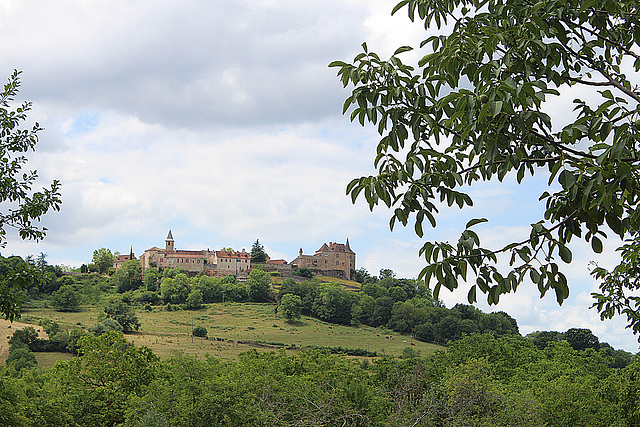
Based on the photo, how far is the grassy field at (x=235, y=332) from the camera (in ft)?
237

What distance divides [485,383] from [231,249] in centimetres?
11310

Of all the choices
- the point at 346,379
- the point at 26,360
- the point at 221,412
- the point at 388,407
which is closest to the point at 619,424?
the point at 388,407

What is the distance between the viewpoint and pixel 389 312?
314 ft

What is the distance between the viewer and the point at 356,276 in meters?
130

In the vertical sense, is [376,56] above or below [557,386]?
above

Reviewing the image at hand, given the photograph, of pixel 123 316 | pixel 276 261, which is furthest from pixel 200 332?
pixel 276 261

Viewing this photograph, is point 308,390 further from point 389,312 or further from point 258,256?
point 258,256

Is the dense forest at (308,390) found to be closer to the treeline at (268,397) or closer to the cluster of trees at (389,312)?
the treeline at (268,397)

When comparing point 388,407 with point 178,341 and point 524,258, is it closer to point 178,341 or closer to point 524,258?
point 524,258

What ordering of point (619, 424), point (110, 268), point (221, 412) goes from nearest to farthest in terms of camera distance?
point (221, 412) < point (619, 424) < point (110, 268)

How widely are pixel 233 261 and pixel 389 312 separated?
4090 centimetres

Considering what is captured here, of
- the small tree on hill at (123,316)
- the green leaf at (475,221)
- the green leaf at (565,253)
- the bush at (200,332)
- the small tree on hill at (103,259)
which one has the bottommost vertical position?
the bush at (200,332)

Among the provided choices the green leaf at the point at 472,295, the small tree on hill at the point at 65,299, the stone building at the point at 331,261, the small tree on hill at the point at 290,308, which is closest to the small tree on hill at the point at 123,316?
the small tree on hill at the point at 65,299

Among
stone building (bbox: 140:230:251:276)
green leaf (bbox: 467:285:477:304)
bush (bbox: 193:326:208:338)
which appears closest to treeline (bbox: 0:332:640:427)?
green leaf (bbox: 467:285:477:304)
